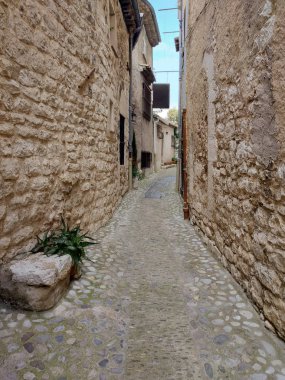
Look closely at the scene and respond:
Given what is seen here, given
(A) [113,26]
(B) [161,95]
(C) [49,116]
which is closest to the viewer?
(C) [49,116]

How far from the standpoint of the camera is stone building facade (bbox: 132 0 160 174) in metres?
12.6

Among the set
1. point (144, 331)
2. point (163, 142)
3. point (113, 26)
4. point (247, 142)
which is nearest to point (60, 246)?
point (144, 331)

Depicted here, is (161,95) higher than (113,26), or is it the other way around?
(161,95)

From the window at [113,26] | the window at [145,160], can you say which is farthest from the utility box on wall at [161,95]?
the window at [113,26]

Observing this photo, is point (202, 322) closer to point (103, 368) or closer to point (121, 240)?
point (103, 368)

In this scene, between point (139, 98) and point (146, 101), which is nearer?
point (139, 98)

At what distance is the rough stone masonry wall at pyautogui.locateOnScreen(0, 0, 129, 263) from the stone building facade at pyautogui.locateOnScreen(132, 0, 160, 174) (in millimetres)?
7266

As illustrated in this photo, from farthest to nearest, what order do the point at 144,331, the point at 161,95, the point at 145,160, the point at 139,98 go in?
the point at 161,95 < the point at 145,160 < the point at 139,98 < the point at 144,331

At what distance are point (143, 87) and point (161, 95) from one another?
5.47 m

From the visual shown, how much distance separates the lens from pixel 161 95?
19.3 meters

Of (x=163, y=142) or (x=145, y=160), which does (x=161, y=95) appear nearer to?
(x=163, y=142)

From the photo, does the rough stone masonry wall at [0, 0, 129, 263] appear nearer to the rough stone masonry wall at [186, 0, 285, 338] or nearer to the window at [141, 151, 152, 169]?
the rough stone masonry wall at [186, 0, 285, 338]

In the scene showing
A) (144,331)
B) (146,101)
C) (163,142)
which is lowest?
(144,331)

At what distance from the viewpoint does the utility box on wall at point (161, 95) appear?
62.5 feet
